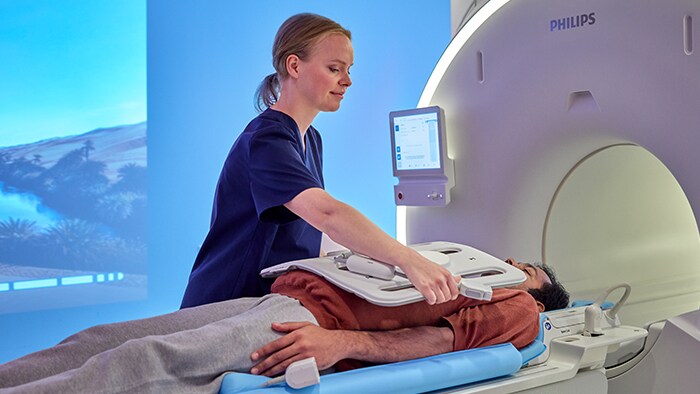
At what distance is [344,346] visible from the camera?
168 centimetres

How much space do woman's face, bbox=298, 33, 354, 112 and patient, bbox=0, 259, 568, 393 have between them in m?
0.46

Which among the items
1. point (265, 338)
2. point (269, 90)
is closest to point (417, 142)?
point (269, 90)

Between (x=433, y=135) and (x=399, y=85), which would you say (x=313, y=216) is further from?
(x=399, y=85)

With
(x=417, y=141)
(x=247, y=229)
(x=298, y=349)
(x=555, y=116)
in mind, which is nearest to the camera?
(x=298, y=349)

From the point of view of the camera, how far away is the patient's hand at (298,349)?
1601mm

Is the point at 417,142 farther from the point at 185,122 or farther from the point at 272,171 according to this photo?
the point at 185,122

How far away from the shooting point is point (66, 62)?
371 centimetres

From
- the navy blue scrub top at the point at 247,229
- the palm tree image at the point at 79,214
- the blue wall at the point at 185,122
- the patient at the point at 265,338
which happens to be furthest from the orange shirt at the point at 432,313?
the blue wall at the point at 185,122

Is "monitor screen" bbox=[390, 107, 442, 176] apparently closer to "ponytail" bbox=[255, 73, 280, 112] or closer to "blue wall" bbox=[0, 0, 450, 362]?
"ponytail" bbox=[255, 73, 280, 112]

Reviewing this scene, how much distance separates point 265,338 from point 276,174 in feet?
1.28

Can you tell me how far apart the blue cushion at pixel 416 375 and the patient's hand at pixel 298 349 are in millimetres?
38

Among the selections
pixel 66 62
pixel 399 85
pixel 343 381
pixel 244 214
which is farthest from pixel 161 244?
pixel 343 381

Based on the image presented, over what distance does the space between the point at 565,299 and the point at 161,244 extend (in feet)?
7.61

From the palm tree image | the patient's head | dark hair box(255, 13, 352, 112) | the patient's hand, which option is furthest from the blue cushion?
the palm tree image
